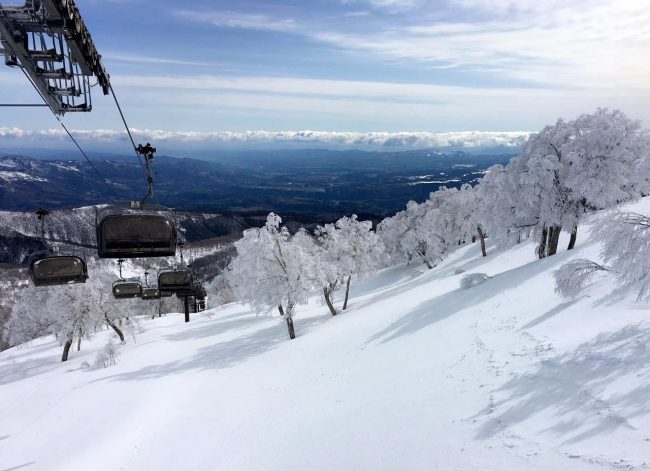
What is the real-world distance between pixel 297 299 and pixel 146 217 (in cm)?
2215

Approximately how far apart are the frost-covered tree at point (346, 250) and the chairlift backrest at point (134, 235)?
26727 millimetres

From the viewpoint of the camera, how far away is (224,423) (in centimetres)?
1645

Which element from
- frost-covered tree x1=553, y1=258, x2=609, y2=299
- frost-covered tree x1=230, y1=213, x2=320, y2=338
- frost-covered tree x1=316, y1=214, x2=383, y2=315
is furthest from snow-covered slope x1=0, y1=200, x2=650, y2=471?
frost-covered tree x1=316, y1=214, x2=383, y2=315

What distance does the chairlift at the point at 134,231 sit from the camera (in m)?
7.89

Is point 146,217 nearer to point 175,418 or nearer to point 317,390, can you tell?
Answer: point 317,390

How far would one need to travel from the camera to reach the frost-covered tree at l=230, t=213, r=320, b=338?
2972 cm

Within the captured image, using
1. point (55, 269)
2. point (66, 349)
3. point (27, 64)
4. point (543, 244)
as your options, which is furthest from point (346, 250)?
point (27, 64)

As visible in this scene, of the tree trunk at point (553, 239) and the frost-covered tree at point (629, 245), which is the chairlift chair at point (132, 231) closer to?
the frost-covered tree at point (629, 245)

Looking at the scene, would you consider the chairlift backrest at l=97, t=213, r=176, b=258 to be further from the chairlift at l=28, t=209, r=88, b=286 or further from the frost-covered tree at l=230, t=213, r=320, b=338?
the frost-covered tree at l=230, t=213, r=320, b=338

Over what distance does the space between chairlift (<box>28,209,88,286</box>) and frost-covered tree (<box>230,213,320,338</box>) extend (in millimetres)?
17818

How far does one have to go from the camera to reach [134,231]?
8.01 m

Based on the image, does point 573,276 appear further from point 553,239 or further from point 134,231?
point 553,239

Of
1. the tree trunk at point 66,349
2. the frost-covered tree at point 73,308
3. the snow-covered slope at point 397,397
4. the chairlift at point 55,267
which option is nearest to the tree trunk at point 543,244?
the snow-covered slope at point 397,397

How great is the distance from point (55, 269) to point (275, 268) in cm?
1930
